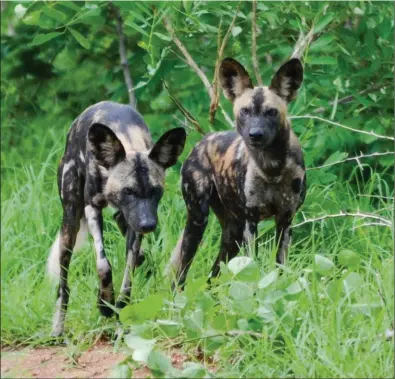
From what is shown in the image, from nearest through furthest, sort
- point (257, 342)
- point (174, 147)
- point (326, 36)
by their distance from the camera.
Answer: point (257, 342) → point (174, 147) → point (326, 36)

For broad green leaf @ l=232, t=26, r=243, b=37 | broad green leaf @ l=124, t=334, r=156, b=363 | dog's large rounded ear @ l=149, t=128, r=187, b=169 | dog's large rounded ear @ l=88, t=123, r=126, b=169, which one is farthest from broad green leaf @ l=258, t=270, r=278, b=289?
broad green leaf @ l=232, t=26, r=243, b=37

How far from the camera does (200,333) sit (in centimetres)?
446

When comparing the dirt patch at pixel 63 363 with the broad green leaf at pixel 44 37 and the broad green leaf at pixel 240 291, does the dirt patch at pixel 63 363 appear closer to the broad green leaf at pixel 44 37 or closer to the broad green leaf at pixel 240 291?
the broad green leaf at pixel 240 291

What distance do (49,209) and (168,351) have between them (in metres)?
1.82

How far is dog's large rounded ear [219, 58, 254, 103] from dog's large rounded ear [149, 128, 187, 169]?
58cm

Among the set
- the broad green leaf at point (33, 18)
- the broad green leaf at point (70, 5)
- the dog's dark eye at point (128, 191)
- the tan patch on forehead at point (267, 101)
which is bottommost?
the dog's dark eye at point (128, 191)

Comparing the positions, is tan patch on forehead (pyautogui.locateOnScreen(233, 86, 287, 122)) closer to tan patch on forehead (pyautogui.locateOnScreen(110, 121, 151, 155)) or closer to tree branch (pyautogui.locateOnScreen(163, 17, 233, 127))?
tan patch on forehead (pyautogui.locateOnScreen(110, 121, 151, 155))

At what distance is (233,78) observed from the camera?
5359mm

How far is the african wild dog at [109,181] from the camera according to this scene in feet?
→ 15.8

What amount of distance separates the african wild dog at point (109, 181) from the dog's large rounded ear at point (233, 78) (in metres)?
0.47

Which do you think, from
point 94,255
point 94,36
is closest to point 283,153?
point 94,255

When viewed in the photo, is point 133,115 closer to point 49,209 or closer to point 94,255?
point 94,255

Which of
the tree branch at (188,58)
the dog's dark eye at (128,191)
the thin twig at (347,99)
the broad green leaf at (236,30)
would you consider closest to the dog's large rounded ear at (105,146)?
the dog's dark eye at (128,191)

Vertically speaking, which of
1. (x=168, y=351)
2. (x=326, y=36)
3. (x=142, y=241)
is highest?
(x=326, y=36)
